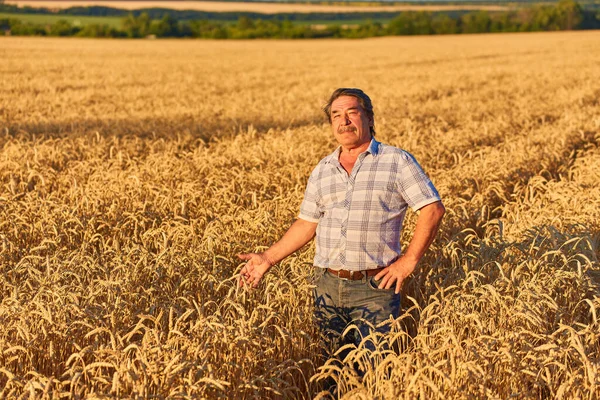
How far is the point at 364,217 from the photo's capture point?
12.9 feet

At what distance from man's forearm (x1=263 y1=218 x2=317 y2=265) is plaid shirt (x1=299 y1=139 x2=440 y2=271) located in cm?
23

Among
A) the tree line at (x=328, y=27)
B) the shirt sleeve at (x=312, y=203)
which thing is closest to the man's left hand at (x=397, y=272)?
the shirt sleeve at (x=312, y=203)

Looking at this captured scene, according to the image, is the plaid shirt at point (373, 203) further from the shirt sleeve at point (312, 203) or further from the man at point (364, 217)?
the shirt sleeve at point (312, 203)

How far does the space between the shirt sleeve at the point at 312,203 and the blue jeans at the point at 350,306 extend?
0.31 metres

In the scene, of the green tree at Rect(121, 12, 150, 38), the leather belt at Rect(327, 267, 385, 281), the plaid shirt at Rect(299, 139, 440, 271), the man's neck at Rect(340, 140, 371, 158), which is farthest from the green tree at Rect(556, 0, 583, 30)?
the leather belt at Rect(327, 267, 385, 281)

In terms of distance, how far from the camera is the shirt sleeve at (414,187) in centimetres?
382

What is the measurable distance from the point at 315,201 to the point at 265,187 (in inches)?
145

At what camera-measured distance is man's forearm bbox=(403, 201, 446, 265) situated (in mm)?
3836

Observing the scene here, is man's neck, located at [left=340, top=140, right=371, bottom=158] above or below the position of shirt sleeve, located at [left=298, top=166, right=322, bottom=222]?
above

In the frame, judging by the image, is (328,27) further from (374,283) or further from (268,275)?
(374,283)

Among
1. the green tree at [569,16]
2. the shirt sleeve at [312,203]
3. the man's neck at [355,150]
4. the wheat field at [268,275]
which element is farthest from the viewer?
the green tree at [569,16]

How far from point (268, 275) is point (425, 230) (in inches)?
53.9

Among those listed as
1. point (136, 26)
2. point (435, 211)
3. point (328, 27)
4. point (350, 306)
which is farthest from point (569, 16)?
point (350, 306)

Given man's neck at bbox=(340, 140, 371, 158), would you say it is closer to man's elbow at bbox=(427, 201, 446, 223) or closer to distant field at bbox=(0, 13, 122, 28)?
man's elbow at bbox=(427, 201, 446, 223)
